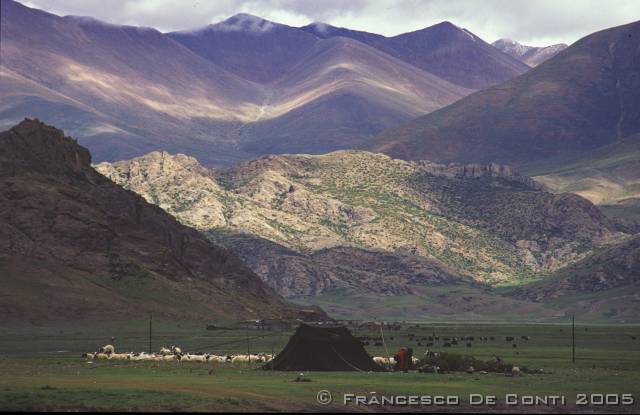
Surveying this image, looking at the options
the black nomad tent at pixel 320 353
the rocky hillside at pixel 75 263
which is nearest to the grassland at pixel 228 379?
the black nomad tent at pixel 320 353

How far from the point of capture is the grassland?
63.0 metres

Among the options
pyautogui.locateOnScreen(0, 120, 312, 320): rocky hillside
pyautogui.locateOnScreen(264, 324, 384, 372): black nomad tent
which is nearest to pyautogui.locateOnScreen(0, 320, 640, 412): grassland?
pyautogui.locateOnScreen(264, 324, 384, 372): black nomad tent

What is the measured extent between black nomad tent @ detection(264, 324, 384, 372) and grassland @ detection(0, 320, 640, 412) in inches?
97.0

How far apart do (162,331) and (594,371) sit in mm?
71869

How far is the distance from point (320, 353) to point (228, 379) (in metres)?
11.6

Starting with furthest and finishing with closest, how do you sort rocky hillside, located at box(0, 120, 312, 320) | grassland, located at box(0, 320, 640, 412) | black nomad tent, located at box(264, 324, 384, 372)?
rocky hillside, located at box(0, 120, 312, 320)
black nomad tent, located at box(264, 324, 384, 372)
grassland, located at box(0, 320, 640, 412)

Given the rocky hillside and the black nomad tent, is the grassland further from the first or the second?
the rocky hillside

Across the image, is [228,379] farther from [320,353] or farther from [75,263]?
[75,263]

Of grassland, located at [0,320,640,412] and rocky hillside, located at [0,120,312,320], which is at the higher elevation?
rocky hillside, located at [0,120,312,320]

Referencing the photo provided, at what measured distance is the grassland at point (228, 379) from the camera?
6300cm

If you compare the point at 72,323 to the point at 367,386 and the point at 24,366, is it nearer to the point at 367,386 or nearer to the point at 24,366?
the point at 24,366

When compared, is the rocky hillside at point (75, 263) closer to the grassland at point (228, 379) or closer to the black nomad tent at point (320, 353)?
the grassland at point (228, 379)

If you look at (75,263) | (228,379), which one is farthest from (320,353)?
(75,263)

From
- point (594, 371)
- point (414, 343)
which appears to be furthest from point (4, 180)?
point (594, 371)
